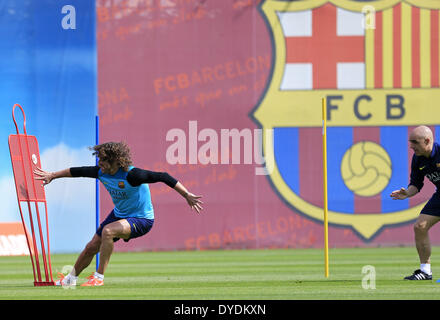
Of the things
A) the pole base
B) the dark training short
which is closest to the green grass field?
the pole base

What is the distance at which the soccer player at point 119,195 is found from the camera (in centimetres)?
1030

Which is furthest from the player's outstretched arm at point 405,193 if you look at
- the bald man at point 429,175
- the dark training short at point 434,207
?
the dark training short at point 434,207

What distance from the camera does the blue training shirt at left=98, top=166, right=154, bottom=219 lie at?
10.5 metres

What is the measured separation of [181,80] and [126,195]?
1067cm

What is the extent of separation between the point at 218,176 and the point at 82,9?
4.97 metres

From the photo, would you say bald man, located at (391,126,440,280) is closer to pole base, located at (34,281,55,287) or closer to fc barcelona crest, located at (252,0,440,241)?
pole base, located at (34,281,55,287)

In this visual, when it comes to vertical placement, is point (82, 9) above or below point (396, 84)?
above

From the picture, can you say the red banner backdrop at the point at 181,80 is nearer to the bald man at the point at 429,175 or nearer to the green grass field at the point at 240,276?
the green grass field at the point at 240,276

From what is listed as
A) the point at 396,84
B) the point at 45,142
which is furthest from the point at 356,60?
the point at 45,142

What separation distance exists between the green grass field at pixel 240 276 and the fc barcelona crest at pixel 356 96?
1581mm

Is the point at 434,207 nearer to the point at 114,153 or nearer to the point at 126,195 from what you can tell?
the point at 126,195

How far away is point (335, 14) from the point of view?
21.1 m
